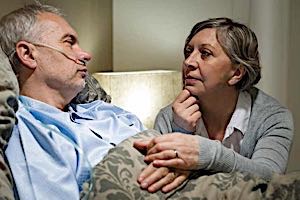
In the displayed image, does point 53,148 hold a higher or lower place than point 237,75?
lower

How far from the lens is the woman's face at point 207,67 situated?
159cm

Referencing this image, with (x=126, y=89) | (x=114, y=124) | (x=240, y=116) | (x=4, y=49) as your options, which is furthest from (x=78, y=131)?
(x=126, y=89)

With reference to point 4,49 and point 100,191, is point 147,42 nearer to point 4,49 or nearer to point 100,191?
point 4,49

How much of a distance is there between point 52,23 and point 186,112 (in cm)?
55

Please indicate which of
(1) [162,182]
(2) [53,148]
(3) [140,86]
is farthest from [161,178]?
(3) [140,86]

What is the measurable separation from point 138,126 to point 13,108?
22.8 inches

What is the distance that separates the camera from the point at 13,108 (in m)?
1.19

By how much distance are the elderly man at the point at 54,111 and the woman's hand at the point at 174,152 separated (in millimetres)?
204

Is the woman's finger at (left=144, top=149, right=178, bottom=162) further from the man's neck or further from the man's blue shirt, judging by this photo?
the man's neck

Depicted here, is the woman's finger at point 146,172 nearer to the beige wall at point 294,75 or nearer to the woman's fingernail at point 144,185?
the woman's fingernail at point 144,185

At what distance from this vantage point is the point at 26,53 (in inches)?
61.3

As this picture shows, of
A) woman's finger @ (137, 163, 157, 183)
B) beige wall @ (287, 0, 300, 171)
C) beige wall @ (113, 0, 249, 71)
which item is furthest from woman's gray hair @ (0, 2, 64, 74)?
beige wall @ (287, 0, 300, 171)

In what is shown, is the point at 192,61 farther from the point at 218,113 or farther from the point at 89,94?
the point at 89,94

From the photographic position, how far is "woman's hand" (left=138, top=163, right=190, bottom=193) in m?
1.18
